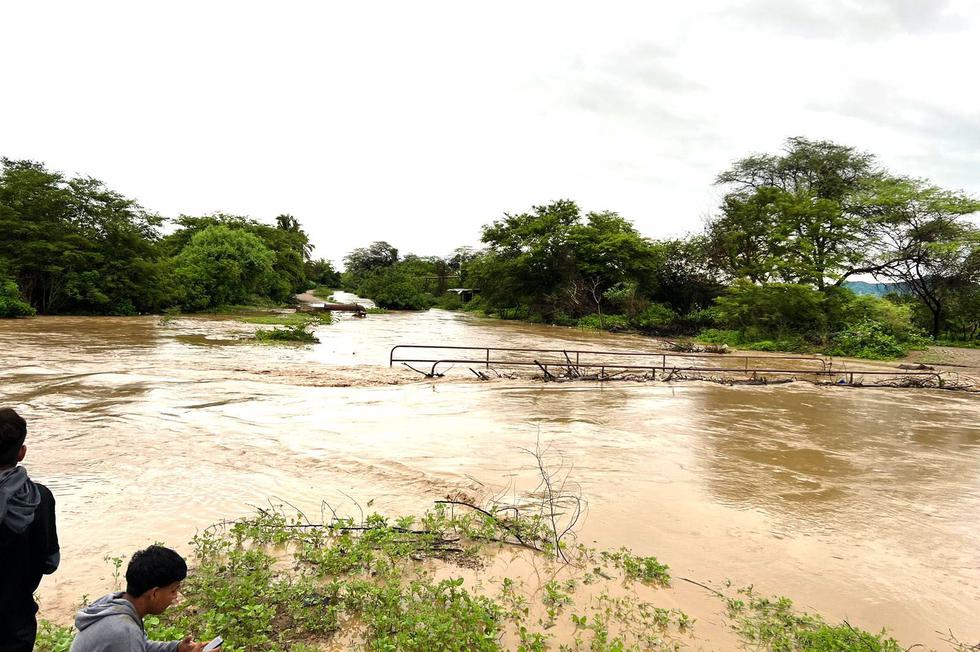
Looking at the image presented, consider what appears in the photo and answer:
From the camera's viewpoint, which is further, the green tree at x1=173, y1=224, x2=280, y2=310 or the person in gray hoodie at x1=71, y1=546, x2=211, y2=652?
the green tree at x1=173, y1=224, x2=280, y2=310

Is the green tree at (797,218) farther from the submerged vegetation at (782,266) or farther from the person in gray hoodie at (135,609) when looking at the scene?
the person in gray hoodie at (135,609)

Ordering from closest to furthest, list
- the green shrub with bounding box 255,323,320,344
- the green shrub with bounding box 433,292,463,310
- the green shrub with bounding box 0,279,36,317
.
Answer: the green shrub with bounding box 255,323,320,344 → the green shrub with bounding box 0,279,36,317 → the green shrub with bounding box 433,292,463,310

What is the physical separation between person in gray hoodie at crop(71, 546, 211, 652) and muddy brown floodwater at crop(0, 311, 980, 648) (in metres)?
2.40

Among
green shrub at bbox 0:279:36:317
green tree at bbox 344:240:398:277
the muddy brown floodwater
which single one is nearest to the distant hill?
the muddy brown floodwater

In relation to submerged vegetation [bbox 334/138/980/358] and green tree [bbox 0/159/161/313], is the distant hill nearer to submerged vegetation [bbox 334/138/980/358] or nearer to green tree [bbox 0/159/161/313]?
submerged vegetation [bbox 334/138/980/358]

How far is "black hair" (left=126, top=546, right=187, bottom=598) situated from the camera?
2.15 meters

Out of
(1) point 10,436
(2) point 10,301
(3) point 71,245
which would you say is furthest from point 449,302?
(1) point 10,436

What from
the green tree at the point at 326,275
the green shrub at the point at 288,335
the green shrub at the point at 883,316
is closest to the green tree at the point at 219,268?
the green shrub at the point at 288,335

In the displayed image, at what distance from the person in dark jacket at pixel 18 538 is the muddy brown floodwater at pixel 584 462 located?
73.2 inches

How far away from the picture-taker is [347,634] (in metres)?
3.58

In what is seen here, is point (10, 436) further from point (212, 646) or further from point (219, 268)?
point (219, 268)

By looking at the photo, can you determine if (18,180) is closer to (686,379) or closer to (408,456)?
(408,456)

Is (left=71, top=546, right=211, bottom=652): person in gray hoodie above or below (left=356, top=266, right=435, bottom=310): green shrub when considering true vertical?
below

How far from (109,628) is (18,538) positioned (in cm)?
68
